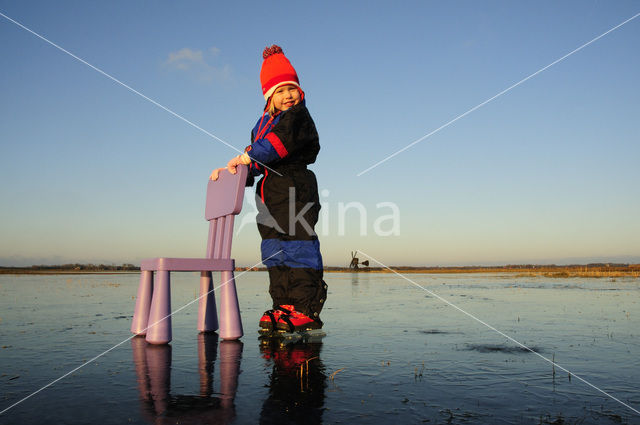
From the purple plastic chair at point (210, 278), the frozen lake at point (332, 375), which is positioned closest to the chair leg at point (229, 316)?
the purple plastic chair at point (210, 278)

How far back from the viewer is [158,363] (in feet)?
9.10

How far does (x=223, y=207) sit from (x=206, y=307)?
891 millimetres

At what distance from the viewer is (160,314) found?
3543 mm

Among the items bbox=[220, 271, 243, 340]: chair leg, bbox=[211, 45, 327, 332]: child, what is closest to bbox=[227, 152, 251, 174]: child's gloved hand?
bbox=[211, 45, 327, 332]: child

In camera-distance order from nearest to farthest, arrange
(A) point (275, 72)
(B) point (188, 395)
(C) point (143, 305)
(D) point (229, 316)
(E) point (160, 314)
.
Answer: (B) point (188, 395) → (E) point (160, 314) → (D) point (229, 316) → (C) point (143, 305) → (A) point (275, 72)

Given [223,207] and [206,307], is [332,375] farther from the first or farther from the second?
[223,207]

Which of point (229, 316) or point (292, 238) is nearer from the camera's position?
point (229, 316)

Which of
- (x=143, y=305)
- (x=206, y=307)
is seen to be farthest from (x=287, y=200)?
(x=143, y=305)

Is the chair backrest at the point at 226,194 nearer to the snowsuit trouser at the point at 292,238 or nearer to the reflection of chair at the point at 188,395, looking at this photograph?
the snowsuit trouser at the point at 292,238

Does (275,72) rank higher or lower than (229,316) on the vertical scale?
higher

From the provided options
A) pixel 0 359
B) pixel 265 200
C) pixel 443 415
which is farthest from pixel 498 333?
pixel 0 359

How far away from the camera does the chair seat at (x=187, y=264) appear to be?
3.62 m

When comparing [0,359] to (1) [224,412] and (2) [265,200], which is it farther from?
(2) [265,200]

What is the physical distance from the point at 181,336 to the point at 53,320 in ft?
5.86
